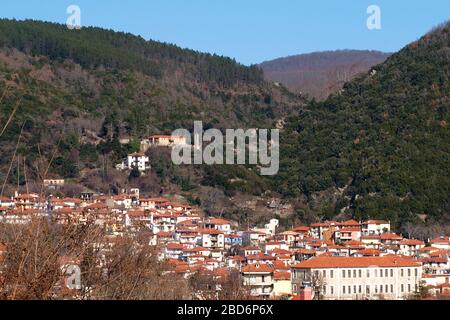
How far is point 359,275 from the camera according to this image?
3366 cm

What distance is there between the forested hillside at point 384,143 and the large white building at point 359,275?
21.9m

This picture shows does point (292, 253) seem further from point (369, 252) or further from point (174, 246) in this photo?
point (369, 252)

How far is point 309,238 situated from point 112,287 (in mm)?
40670

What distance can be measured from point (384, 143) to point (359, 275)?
38.0m

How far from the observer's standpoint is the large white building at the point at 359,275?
103 ft

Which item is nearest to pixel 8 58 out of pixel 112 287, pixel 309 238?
pixel 309 238

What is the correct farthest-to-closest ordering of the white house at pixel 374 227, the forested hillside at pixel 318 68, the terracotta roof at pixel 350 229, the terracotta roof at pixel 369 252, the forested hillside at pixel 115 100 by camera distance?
the forested hillside at pixel 318 68 → the forested hillside at pixel 115 100 → the white house at pixel 374 227 → the terracotta roof at pixel 350 229 → the terracotta roof at pixel 369 252

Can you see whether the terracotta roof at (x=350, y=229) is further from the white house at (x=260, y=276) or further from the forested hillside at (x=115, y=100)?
the white house at (x=260, y=276)

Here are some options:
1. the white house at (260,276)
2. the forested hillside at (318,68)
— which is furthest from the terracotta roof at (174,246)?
the forested hillside at (318,68)

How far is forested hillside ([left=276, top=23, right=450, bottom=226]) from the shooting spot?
60.1 metres

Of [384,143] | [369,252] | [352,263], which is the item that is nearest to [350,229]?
[369,252]

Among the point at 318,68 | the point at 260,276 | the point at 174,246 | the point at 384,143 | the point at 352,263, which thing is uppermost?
the point at 318,68

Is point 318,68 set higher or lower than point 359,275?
higher
